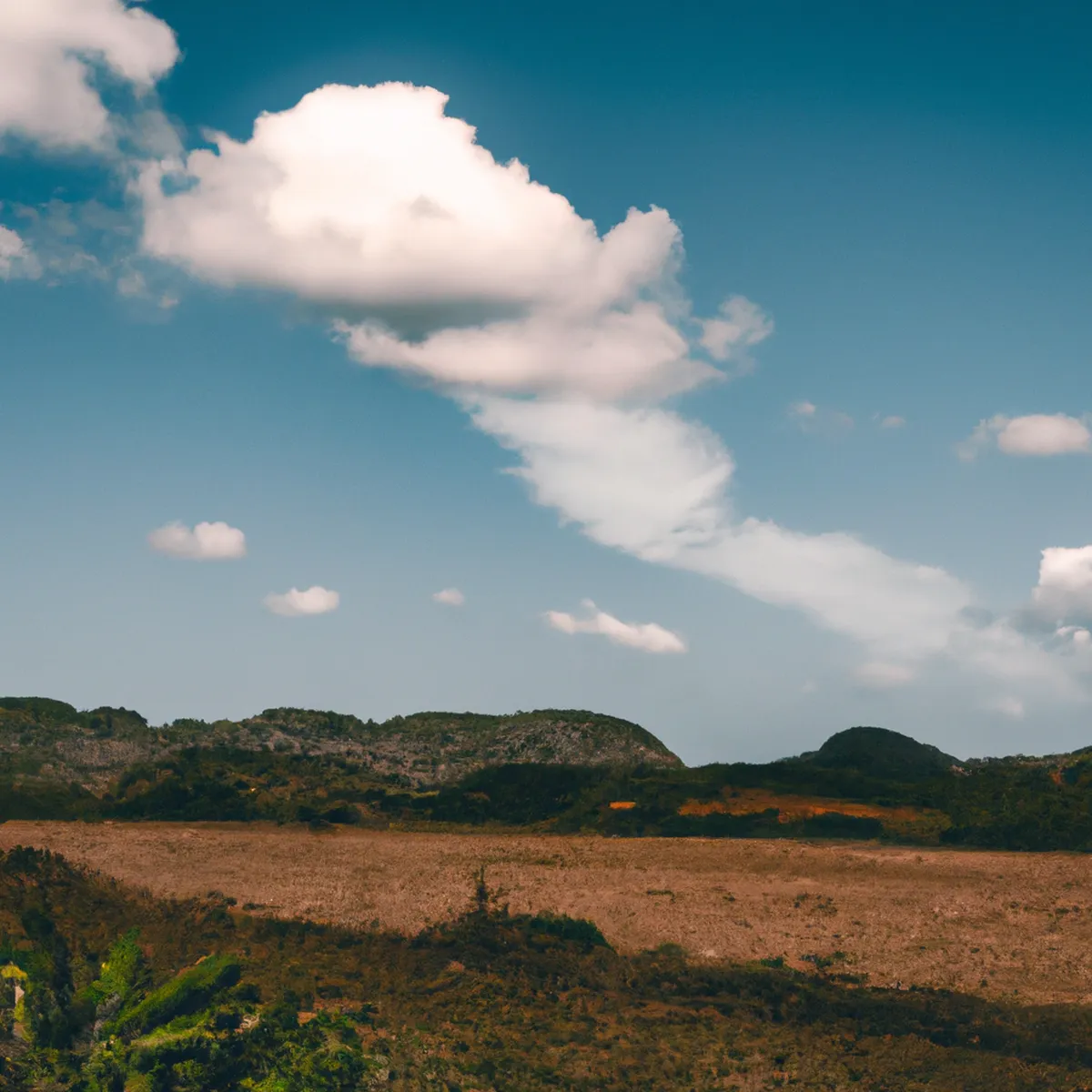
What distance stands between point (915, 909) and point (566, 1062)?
54.8ft

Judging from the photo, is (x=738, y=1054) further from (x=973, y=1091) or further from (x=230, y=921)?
(x=230, y=921)

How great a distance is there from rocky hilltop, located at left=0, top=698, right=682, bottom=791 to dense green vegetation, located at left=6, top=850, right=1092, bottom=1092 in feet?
119

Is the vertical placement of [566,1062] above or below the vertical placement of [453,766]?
below

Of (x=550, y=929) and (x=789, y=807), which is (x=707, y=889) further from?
(x=789, y=807)

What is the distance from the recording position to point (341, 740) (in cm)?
8456

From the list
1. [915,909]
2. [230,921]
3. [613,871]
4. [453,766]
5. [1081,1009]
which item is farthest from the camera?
[453,766]

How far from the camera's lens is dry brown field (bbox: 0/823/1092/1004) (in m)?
35.1

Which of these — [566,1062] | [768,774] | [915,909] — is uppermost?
[768,774]

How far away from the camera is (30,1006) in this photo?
27.8 meters

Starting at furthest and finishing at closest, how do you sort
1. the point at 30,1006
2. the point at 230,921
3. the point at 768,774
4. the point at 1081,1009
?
the point at 768,774
the point at 230,921
the point at 1081,1009
the point at 30,1006

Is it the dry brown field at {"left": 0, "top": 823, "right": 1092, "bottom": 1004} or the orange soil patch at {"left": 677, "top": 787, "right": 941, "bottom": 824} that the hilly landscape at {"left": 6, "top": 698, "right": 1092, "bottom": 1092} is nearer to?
the dry brown field at {"left": 0, "top": 823, "right": 1092, "bottom": 1004}

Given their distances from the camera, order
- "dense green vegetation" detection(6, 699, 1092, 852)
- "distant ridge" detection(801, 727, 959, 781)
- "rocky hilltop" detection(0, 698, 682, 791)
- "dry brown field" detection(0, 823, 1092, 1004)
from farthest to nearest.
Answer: "rocky hilltop" detection(0, 698, 682, 791) < "distant ridge" detection(801, 727, 959, 781) < "dense green vegetation" detection(6, 699, 1092, 852) < "dry brown field" detection(0, 823, 1092, 1004)

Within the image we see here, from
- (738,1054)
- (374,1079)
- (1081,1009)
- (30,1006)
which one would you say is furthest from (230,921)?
(1081,1009)

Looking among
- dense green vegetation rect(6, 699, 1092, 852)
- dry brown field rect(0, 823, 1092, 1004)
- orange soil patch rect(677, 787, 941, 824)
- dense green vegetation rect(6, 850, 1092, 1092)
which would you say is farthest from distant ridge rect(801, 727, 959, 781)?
dense green vegetation rect(6, 850, 1092, 1092)
